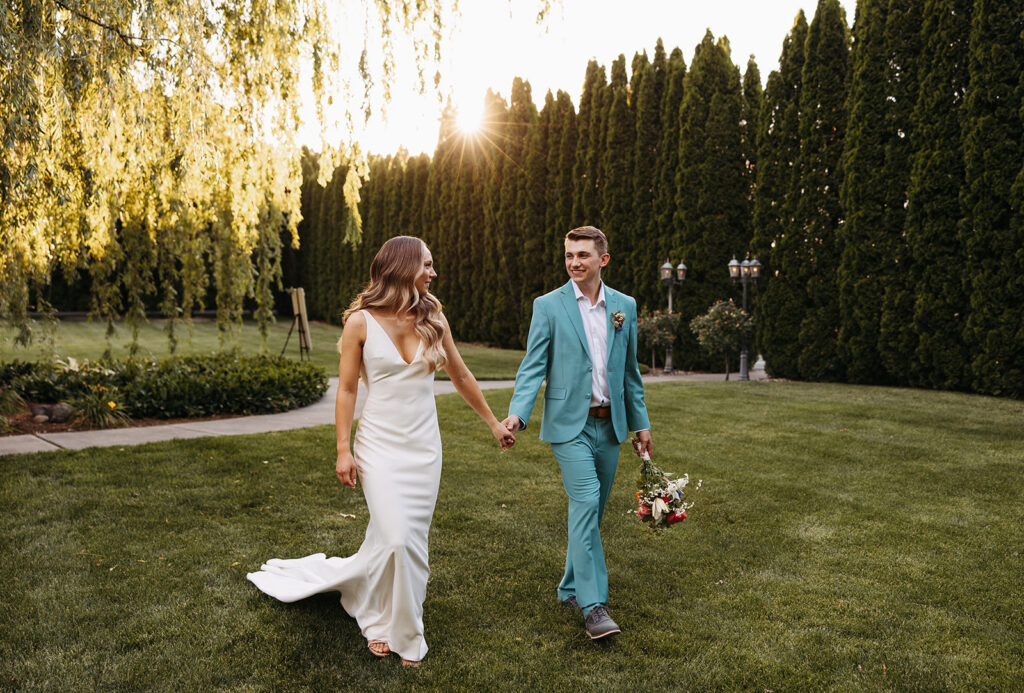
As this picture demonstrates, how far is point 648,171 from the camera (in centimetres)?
1727

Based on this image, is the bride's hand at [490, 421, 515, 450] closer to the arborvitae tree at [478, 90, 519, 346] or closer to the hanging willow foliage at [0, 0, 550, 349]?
the hanging willow foliage at [0, 0, 550, 349]

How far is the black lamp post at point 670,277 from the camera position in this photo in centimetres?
1536

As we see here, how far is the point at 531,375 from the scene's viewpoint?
352 centimetres

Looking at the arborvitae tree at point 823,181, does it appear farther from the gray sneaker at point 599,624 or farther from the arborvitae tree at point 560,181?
the gray sneaker at point 599,624

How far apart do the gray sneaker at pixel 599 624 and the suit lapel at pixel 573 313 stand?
1.16 metres

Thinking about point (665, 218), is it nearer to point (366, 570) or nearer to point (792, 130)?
point (792, 130)

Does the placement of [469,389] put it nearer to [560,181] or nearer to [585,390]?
[585,390]

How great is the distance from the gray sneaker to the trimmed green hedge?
22.7ft

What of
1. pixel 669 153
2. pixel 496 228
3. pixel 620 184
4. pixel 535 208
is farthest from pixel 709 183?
pixel 496 228

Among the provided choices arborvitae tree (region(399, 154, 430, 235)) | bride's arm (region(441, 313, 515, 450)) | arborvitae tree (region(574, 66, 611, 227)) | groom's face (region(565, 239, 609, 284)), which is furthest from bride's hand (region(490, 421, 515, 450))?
arborvitae tree (region(399, 154, 430, 235))

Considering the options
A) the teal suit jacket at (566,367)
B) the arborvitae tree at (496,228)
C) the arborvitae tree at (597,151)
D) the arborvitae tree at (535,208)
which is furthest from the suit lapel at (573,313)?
the arborvitae tree at (496,228)

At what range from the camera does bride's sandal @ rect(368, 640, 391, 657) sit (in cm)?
315

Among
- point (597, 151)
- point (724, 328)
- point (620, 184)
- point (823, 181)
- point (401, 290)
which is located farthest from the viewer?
point (597, 151)

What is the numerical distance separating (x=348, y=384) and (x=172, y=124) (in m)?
4.15
